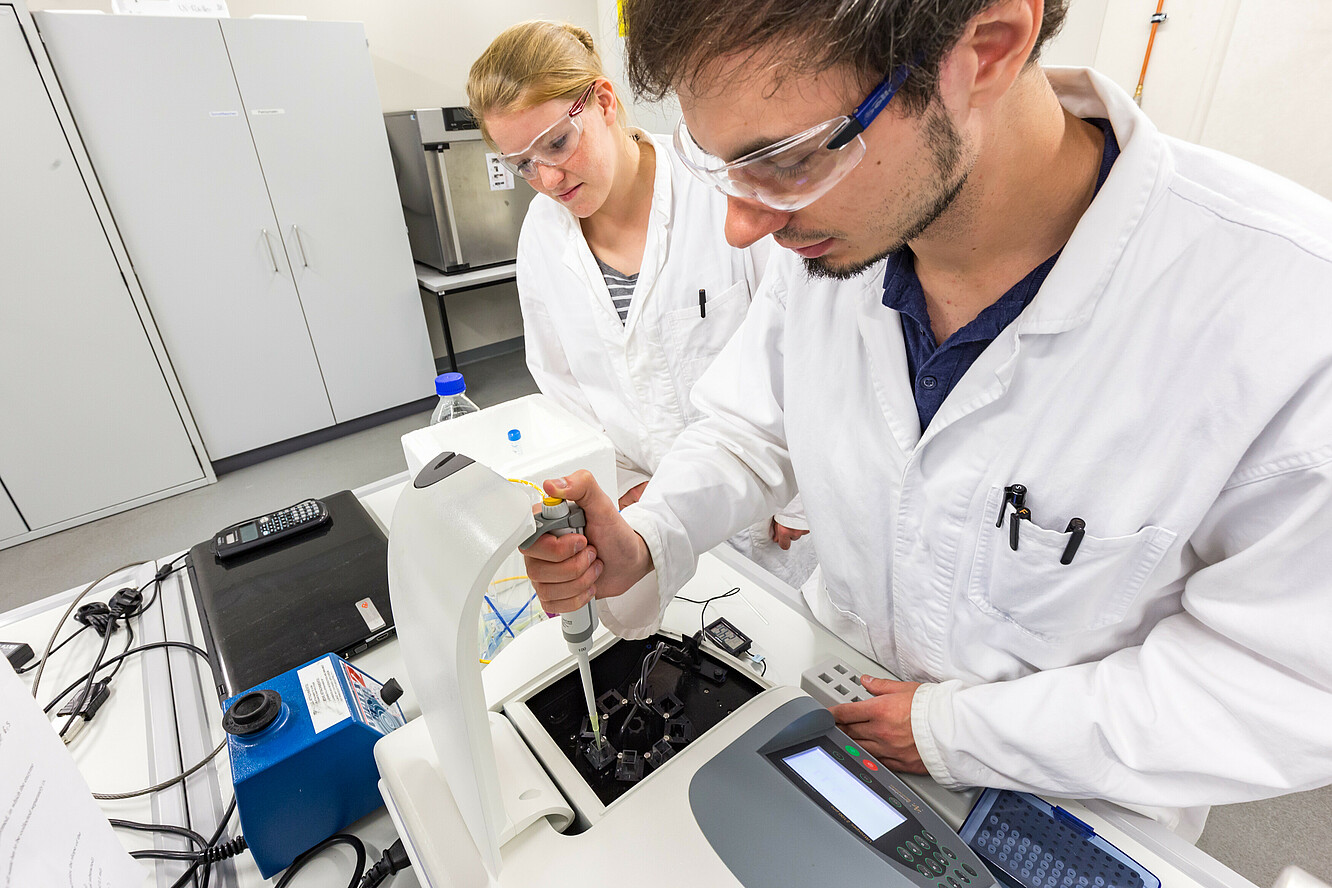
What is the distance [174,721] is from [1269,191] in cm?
139

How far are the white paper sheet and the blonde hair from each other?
1169 millimetres

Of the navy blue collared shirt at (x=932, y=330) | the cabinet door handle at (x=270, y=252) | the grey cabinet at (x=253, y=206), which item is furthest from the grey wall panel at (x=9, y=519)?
the navy blue collared shirt at (x=932, y=330)

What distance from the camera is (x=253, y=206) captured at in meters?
2.86

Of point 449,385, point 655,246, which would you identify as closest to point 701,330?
point 655,246

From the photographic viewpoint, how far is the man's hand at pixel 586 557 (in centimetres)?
70

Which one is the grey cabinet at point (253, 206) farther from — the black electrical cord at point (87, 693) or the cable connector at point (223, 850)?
the cable connector at point (223, 850)

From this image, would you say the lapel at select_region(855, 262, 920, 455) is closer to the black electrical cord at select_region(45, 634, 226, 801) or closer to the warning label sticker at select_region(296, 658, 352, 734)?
the warning label sticker at select_region(296, 658, 352, 734)

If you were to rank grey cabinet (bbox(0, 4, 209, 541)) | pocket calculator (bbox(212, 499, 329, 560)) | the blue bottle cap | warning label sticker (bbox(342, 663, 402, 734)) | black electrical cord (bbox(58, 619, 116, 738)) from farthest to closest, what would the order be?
1. grey cabinet (bbox(0, 4, 209, 541))
2. the blue bottle cap
3. pocket calculator (bbox(212, 499, 329, 560))
4. black electrical cord (bbox(58, 619, 116, 738))
5. warning label sticker (bbox(342, 663, 402, 734))

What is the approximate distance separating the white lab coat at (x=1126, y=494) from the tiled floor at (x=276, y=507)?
102 centimetres

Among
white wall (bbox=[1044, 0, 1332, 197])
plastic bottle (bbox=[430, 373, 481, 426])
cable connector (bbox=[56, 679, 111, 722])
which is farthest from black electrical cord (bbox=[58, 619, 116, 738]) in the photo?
white wall (bbox=[1044, 0, 1332, 197])

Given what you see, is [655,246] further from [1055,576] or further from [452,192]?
[452,192]

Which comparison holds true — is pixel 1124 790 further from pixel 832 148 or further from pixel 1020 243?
pixel 832 148

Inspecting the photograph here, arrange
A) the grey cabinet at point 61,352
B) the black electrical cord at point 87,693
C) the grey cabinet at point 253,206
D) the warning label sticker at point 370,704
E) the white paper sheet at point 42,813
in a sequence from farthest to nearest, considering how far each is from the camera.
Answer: the grey cabinet at point 253,206 → the grey cabinet at point 61,352 → the black electrical cord at point 87,693 → the warning label sticker at point 370,704 → the white paper sheet at point 42,813

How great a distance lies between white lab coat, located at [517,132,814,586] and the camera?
4.79 ft
